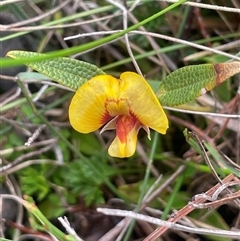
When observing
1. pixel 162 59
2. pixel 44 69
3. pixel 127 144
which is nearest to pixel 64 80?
pixel 44 69

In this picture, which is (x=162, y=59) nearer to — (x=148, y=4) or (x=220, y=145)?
(x=148, y=4)

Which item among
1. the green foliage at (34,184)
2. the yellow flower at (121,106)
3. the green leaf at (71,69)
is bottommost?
the green foliage at (34,184)

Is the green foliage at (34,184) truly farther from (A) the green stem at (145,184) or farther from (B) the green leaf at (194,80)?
(B) the green leaf at (194,80)

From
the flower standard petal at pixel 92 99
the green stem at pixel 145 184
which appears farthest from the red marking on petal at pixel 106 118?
the green stem at pixel 145 184

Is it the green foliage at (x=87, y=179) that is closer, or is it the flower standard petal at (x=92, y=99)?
the flower standard petal at (x=92, y=99)

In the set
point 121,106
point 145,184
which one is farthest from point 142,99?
point 145,184

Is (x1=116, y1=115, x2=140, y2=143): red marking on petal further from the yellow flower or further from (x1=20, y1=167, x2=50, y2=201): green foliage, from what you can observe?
(x1=20, y1=167, x2=50, y2=201): green foliage
